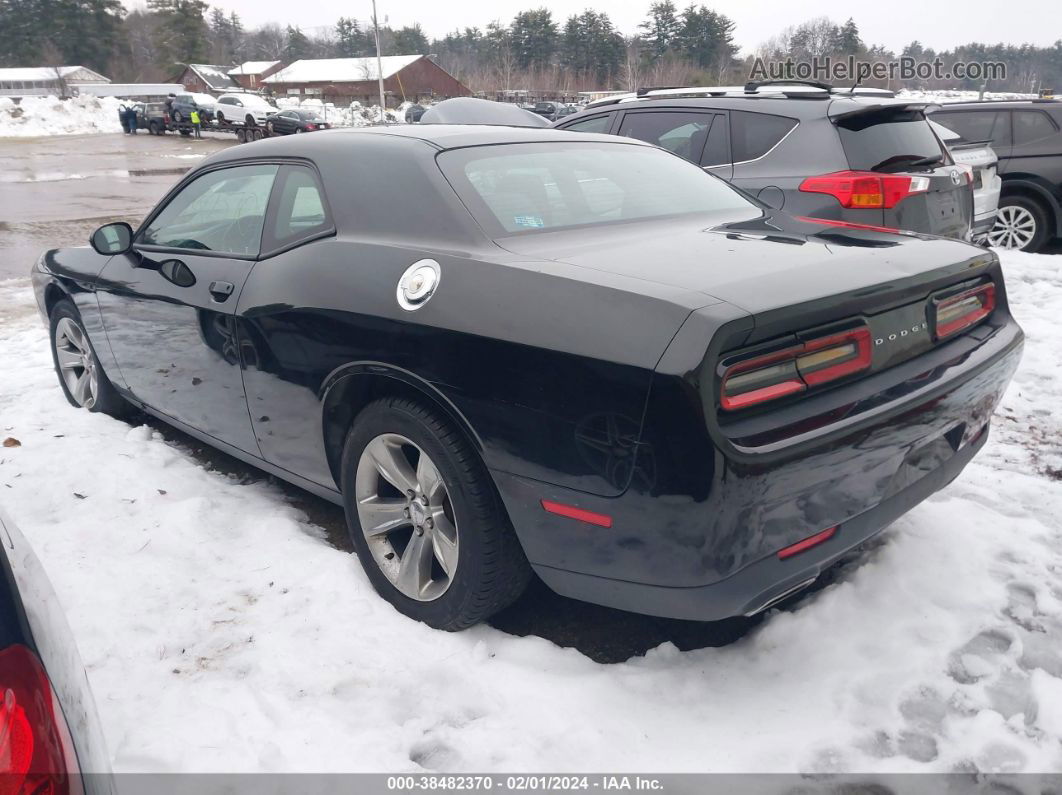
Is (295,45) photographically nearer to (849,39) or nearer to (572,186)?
(849,39)

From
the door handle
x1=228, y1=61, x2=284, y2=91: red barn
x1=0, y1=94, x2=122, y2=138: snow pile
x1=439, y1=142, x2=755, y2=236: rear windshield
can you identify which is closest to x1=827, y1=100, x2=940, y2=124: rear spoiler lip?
x1=439, y1=142, x2=755, y2=236: rear windshield

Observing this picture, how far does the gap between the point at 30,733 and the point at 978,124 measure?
10261 millimetres

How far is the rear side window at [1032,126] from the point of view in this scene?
28.4 ft

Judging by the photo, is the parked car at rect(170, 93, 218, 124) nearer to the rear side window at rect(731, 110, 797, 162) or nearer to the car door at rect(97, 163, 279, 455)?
the rear side window at rect(731, 110, 797, 162)

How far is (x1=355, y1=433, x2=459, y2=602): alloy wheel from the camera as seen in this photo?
2562 millimetres

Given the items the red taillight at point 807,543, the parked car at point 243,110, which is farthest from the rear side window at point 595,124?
the parked car at point 243,110

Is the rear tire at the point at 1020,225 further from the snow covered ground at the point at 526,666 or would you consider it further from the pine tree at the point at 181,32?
the pine tree at the point at 181,32

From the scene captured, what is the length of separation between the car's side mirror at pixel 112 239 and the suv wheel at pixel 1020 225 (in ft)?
27.3

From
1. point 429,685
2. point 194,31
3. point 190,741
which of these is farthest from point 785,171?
point 194,31

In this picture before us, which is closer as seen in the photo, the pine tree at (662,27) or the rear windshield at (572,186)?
the rear windshield at (572,186)

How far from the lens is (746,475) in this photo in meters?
1.90

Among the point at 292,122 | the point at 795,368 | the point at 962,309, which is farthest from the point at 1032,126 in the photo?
the point at 292,122

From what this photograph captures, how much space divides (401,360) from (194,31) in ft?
310

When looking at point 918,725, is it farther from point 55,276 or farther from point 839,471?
point 55,276
